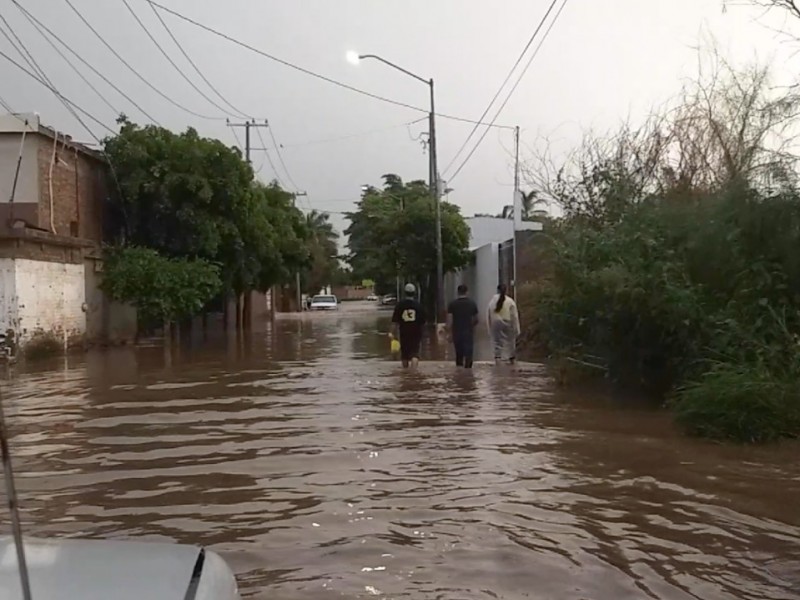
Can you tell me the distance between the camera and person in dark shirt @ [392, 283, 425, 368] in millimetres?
17219

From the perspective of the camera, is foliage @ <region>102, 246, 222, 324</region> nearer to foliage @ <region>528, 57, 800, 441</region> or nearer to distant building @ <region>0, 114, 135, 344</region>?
distant building @ <region>0, 114, 135, 344</region>

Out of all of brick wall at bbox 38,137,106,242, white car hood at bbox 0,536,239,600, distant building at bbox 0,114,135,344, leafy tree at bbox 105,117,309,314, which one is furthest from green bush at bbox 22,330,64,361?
white car hood at bbox 0,536,239,600

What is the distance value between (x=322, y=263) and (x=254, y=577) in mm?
69909

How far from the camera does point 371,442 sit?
10164mm

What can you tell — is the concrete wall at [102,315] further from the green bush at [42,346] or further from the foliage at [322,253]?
the foliage at [322,253]

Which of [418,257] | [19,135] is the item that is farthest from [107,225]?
[418,257]

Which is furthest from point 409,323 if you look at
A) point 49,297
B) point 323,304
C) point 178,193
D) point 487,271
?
point 323,304

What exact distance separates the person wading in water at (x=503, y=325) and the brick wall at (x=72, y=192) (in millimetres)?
12813

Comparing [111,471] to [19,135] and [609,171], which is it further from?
[19,135]

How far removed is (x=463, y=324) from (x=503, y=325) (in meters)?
0.99

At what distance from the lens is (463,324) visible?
17594 millimetres

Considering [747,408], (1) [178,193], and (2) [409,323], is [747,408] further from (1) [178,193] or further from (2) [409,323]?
(1) [178,193]

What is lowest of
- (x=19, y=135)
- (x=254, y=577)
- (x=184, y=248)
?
(x=254, y=577)

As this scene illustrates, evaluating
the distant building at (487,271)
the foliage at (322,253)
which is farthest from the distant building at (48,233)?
the foliage at (322,253)
